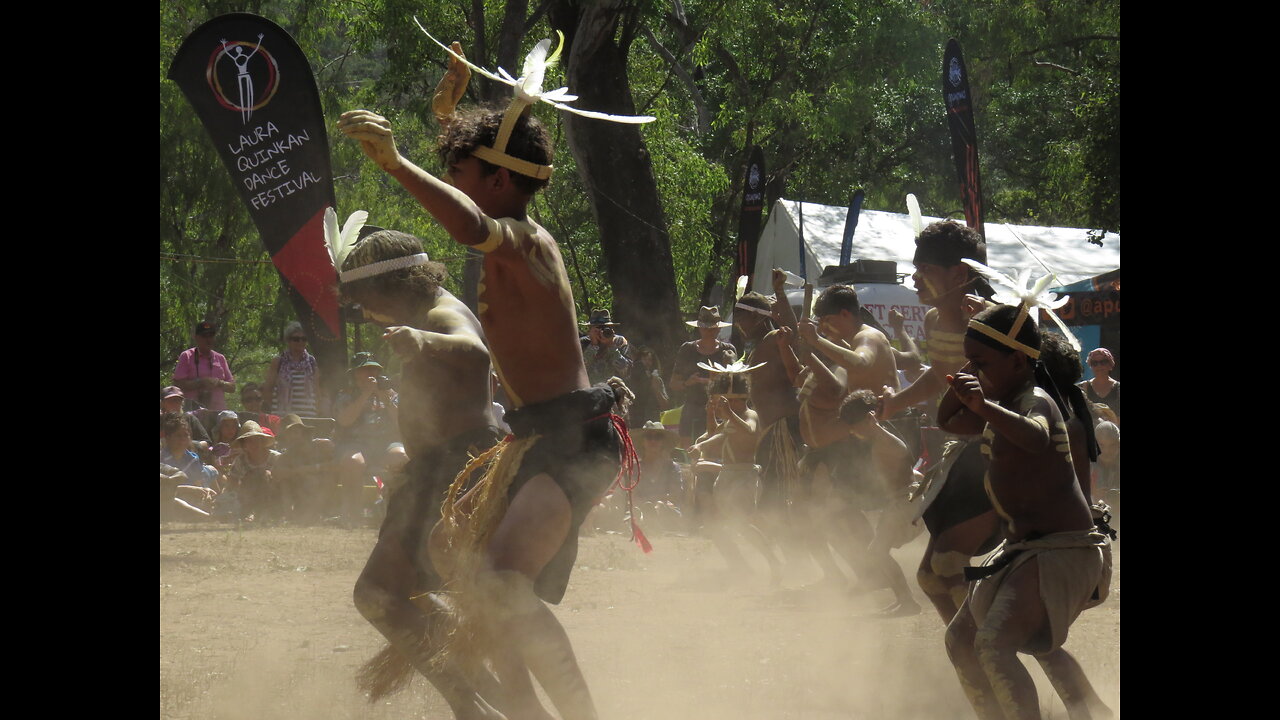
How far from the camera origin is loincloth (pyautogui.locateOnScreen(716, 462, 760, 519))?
884 cm

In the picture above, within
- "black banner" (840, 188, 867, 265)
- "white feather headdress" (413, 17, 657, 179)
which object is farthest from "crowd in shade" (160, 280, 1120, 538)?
"white feather headdress" (413, 17, 657, 179)

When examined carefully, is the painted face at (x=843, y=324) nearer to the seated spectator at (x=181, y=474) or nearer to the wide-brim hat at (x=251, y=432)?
the wide-brim hat at (x=251, y=432)

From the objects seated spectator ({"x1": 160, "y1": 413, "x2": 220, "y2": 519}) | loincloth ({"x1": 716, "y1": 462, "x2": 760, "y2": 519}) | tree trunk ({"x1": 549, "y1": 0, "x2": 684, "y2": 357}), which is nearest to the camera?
loincloth ({"x1": 716, "y1": 462, "x2": 760, "y2": 519})

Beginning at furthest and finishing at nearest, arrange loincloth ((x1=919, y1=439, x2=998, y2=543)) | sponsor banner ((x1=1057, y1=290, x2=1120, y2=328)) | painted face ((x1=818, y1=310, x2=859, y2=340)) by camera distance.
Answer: sponsor banner ((x1=1057, y1=290, x2=1120, y2=328)) → painted face ((x1=818, y1=310, x2=859, y2=340)) → loincloth ((x1=919, y1=439, x2=998, y2=543))

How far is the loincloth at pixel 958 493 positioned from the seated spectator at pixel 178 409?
778 centimetres

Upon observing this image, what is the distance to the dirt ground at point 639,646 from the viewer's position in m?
5.07

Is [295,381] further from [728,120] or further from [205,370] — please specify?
[728,120]

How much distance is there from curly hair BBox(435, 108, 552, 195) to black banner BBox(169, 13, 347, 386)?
8.34 m

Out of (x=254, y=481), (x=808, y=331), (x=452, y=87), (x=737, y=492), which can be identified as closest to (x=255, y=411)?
(x=254, y=481)

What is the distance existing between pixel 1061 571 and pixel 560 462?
1575mm

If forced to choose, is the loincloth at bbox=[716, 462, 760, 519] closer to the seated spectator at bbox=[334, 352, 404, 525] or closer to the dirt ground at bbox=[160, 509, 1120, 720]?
the dirt ground at bbox=[160, 509, 1120, 720]

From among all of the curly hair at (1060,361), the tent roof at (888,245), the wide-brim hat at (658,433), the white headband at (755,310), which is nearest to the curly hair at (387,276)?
the curly hair at (1060,361)

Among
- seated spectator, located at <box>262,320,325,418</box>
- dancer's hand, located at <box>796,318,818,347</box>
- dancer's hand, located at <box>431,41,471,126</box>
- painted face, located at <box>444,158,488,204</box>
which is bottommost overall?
seated spectator, located at <box>262,320,325,418</box>
